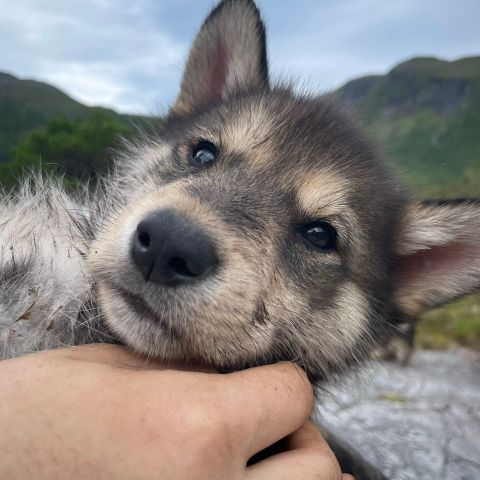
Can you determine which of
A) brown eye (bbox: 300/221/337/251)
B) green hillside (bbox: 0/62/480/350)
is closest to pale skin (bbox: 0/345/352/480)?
brown eye (bbox: 300/221/337/251)

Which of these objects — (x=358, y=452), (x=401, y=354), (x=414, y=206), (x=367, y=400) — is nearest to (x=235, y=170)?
(x=414, y=206)

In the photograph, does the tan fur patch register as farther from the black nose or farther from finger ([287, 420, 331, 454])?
finger ([287, 420, 331, 454])

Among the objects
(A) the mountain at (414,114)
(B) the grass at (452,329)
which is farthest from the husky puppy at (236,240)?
(B) the grass at (452,329)

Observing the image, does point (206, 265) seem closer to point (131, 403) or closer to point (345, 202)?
point (131, 403)

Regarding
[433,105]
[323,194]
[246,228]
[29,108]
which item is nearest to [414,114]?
[433,105]

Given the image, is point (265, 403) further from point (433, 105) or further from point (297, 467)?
point (433, 105)
